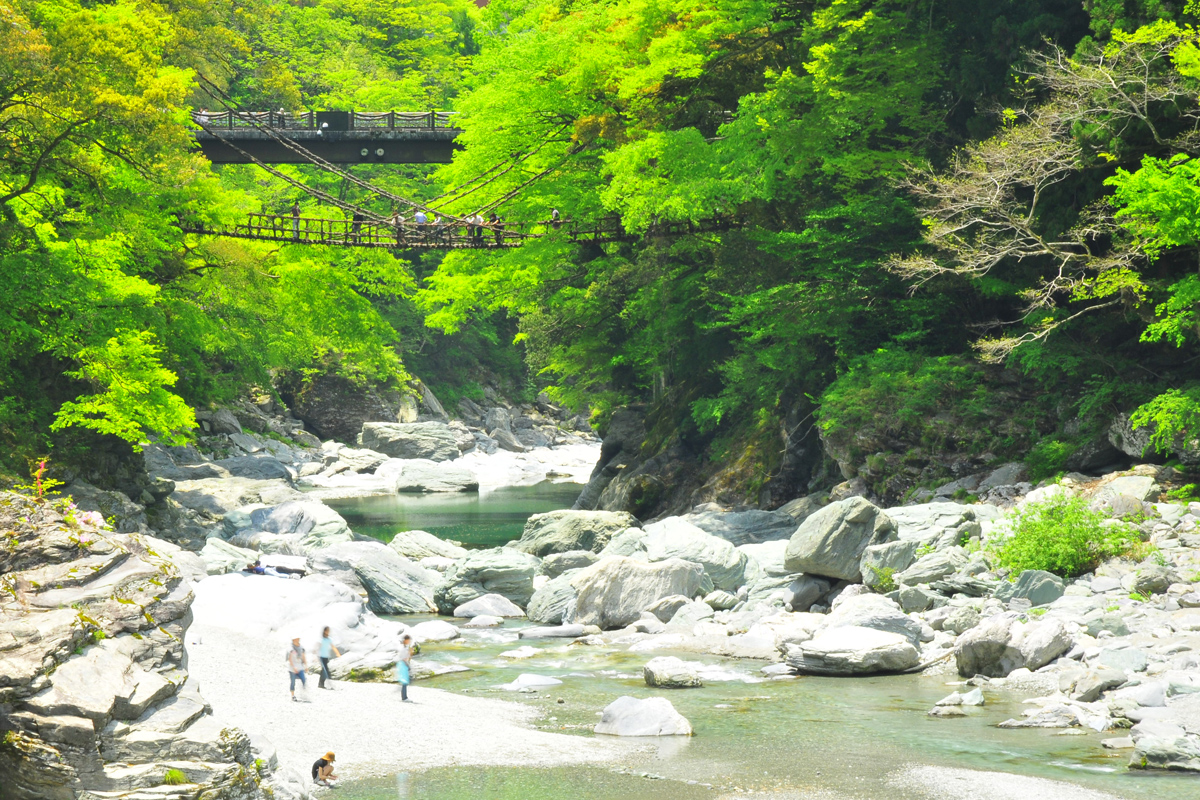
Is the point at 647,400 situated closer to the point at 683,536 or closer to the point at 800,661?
the point at 683,536

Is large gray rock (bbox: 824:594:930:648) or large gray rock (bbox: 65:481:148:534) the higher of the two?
large gray rock (bbox: 65:481:148:534)

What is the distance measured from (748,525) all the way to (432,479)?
2249cm

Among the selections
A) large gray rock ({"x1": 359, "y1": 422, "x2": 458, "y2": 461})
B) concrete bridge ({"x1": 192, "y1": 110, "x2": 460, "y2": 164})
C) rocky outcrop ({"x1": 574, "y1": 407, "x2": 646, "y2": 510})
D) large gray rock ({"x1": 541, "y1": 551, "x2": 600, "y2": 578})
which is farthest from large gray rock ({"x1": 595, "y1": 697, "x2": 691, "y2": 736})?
large gray rock ({"x1": 359, "y1": 422, "x2": 458, "y2": 461})

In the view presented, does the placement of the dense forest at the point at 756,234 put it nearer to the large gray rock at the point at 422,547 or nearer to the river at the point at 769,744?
the large gray rock at the point at 422,547

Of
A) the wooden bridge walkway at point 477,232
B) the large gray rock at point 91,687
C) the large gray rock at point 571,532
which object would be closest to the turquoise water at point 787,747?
the large gray rock at point 91,687

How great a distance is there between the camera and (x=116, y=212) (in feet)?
81.6

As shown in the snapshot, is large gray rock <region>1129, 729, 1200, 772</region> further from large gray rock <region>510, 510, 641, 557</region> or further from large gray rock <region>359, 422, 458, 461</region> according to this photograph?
large gray rock <region>359, 422, 458, 461</region>

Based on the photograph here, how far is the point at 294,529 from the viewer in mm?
26562

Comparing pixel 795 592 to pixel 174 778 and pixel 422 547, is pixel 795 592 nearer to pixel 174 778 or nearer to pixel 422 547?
pixel 422 547

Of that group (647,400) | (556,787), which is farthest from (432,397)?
(556,787)

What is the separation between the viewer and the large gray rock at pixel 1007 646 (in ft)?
45.0

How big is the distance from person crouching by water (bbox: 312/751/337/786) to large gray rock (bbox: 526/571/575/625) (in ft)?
29.9

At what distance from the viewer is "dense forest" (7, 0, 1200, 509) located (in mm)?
19391

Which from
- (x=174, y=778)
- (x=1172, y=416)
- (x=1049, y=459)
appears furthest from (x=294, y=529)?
(x=174, y=778)
